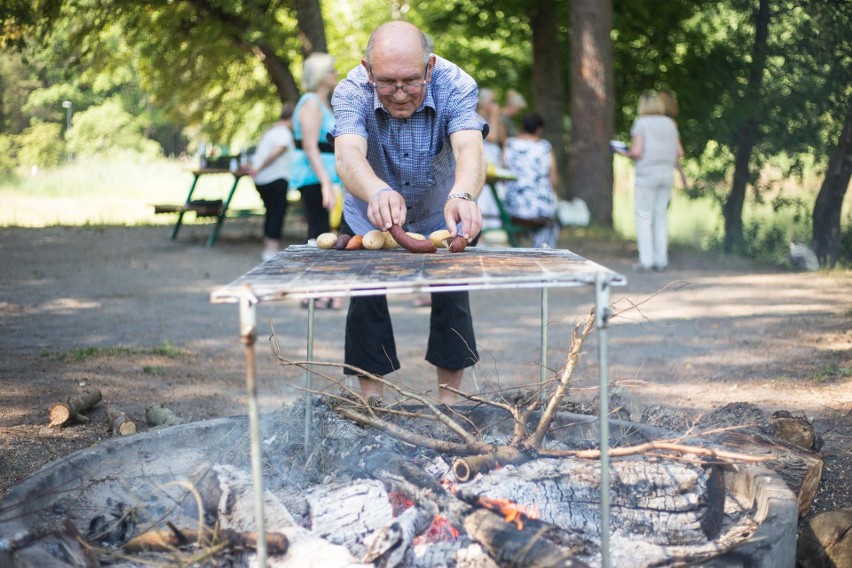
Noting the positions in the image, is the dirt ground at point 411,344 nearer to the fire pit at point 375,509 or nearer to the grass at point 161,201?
the fire pit at point 375,509

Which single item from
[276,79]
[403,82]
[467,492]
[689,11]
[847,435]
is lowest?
[847,435]

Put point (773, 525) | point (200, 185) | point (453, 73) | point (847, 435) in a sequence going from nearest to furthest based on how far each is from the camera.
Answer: point (773, 525) < point (453, 73) < point (847, 435) < point (200, 185)

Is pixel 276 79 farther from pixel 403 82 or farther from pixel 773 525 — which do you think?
pixel 773 525

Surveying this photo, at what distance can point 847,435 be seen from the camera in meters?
4.26

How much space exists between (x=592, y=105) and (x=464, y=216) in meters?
9.72

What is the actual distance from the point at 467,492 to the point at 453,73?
1677 millimetres

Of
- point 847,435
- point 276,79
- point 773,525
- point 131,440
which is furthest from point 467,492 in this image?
point 276,79

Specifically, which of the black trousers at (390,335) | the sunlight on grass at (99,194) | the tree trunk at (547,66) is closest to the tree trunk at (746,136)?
the tree trunk at (547,66)

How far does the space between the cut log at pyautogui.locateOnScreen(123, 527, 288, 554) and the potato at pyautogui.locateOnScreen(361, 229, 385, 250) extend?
1039mm

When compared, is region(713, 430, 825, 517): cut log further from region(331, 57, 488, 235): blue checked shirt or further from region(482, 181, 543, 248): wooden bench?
region(482, 181, 543, 248): wooden bench

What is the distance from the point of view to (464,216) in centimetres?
296

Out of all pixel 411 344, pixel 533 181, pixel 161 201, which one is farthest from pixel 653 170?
pixel 161 201

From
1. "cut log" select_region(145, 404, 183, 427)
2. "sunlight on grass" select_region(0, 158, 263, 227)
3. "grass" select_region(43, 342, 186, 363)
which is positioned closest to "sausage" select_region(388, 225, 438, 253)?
"cut log" select_region(145, 404, 183, 427)

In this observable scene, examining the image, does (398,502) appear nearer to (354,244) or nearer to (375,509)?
(375,509)
